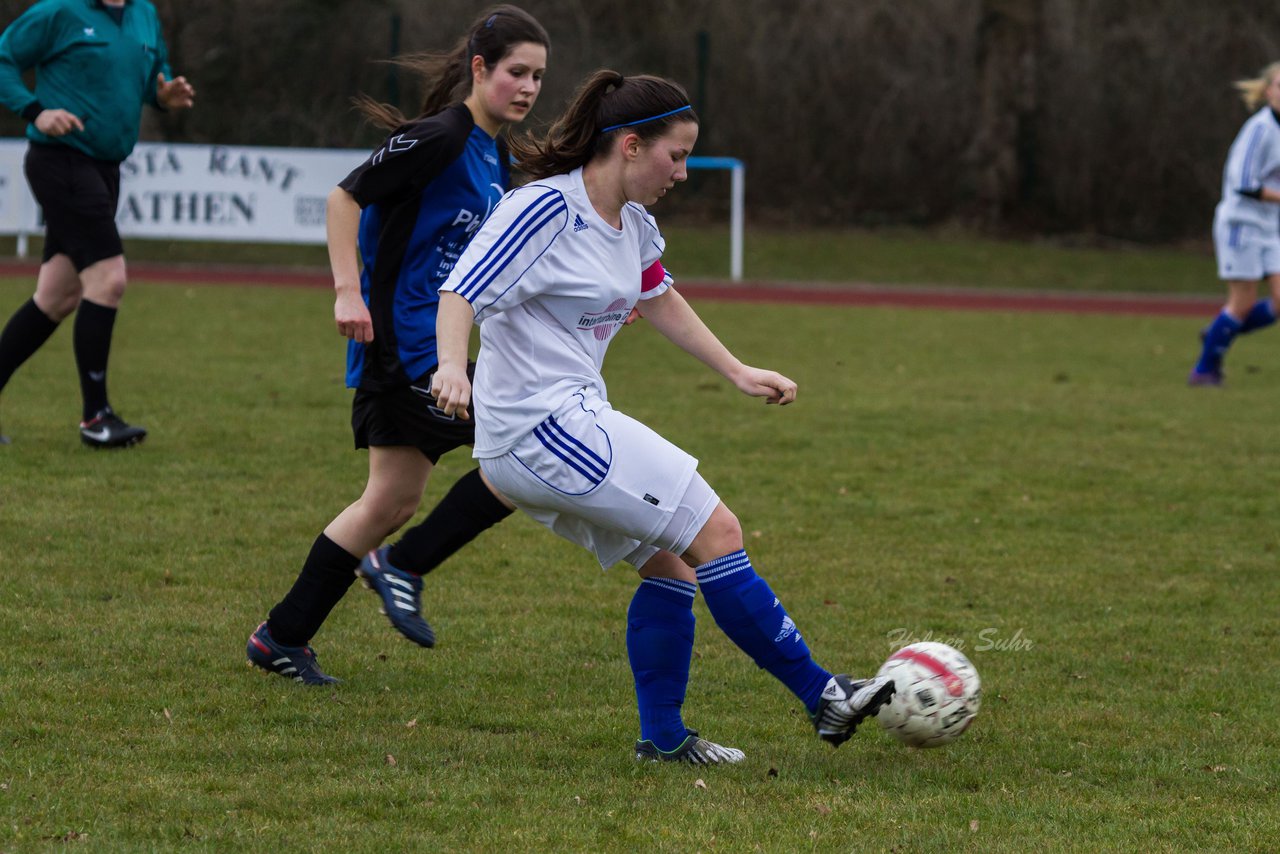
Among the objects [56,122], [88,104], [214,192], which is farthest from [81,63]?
[214,192]

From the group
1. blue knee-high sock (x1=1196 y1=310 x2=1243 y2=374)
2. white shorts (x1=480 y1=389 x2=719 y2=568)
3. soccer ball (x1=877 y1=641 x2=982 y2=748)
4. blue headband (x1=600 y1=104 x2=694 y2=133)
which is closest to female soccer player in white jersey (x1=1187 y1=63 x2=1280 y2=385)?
blue knee-high sock (x1=1196 y1=310 x2=1243 y2=374)

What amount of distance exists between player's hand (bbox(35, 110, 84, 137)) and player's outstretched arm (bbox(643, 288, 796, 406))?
149 inches

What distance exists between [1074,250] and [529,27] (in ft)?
69.2

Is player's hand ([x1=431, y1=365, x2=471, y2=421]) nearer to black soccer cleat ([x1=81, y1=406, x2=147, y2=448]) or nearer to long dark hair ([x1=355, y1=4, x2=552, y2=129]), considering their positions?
long dark hair ([x1=355, y1=4, x2=552, y2=129])

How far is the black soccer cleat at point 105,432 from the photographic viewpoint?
7.50 meters

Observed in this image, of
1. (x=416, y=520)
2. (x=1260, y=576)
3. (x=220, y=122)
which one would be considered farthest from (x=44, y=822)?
(x=220, y=122)

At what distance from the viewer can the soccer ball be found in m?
3.79

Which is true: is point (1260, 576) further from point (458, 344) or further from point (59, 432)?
point (59, 432)

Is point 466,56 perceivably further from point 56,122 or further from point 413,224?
point 56,122

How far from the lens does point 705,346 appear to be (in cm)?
402

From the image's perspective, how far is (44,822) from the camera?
3195 mm

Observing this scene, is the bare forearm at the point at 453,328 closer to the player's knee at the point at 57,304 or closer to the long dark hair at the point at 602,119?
the long dark hair at the point at 602,119

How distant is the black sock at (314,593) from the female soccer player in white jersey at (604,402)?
0.80 metres

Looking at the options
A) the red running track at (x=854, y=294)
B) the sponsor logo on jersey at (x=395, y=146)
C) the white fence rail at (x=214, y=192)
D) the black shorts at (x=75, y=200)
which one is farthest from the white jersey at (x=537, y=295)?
the white fence rail at (x=214, y=192)
